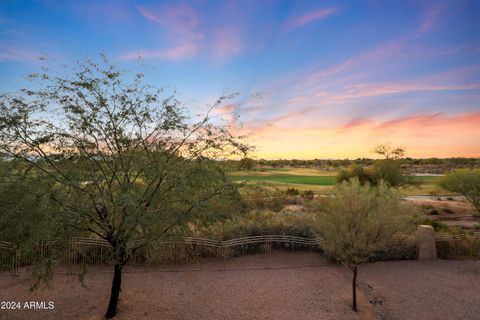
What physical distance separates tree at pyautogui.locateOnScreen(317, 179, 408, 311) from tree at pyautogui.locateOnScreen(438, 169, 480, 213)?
27.1 metres

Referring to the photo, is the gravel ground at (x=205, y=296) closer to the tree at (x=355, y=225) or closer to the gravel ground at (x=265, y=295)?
the gravel ground at (x=265, y=295)

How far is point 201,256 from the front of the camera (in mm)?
17188

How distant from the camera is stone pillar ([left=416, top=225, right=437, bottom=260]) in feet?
58.5

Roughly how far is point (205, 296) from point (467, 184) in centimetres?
3327

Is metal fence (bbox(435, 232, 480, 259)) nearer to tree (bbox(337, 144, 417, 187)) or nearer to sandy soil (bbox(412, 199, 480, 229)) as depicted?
sandy soil (bbox(412, 199, 480, 229))

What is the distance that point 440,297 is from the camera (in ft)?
43.1

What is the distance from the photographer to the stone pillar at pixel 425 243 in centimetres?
1784

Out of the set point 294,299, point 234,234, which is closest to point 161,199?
point 294,299

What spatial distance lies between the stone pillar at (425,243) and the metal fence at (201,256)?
5335mm


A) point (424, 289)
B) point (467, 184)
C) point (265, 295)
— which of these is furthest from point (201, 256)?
point (467, 184)

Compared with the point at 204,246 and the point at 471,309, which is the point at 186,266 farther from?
the point at 471,309

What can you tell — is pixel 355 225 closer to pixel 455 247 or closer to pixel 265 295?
pixel 265 295

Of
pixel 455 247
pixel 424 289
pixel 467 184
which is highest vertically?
pixel 467 184

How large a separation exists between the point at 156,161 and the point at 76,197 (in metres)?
2.50
